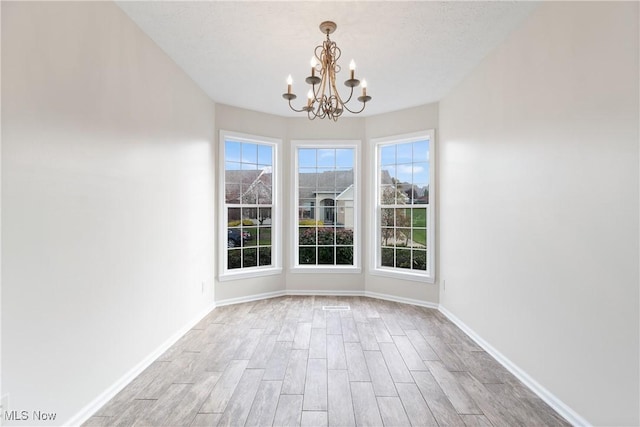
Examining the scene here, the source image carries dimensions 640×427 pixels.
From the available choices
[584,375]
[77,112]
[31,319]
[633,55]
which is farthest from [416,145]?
[31,319]

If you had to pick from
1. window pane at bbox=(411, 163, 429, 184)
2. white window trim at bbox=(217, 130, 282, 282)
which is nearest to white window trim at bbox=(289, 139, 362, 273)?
white window trim at bbox=(217, 130, 282, 282)

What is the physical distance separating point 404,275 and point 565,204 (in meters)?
2.61

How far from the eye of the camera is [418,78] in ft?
11.4

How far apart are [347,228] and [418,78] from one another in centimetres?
227

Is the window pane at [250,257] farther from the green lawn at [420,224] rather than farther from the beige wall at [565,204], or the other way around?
the beige wall at [565,204]

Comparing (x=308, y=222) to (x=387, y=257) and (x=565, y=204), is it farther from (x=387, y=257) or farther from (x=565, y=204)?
(x=565, y=204)

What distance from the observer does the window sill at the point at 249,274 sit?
4.29m

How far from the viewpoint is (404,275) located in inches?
174

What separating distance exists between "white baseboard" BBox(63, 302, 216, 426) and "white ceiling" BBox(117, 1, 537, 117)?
2.63 metres

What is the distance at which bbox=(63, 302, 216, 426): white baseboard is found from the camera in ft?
6.38

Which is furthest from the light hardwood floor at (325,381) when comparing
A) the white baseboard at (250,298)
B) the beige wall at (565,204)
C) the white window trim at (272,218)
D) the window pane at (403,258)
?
the window pane at (403,258)

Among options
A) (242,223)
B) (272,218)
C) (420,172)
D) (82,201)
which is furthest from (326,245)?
(82,201)

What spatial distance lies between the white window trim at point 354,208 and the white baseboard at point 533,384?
1.87 m

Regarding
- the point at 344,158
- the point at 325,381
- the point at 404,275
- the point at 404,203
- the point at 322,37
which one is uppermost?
the point at 322,37
